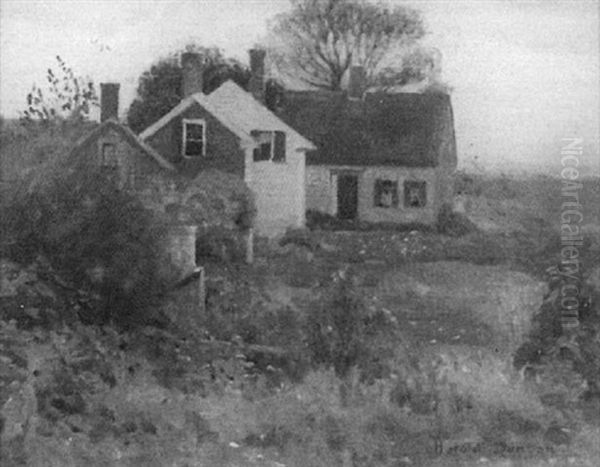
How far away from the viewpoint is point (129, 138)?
306 cm

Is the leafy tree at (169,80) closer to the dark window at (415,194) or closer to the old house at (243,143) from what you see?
the old house at (243,143)

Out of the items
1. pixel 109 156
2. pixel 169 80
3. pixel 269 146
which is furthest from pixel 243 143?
pixel 109 156

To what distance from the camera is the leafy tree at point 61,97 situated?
3.16 meters

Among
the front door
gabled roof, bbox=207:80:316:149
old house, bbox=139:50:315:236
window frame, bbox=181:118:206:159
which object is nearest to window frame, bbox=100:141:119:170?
old house, bbox=139:50:315:236

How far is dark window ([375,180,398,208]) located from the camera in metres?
3.10

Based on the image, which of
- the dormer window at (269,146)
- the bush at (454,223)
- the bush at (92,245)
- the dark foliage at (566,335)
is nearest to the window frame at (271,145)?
the dormer window at (269,146)

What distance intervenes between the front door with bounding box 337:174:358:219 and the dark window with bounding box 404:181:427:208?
6.3 inches

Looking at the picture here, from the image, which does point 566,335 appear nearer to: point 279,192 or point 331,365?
point 331,365

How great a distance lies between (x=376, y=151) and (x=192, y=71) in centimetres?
63

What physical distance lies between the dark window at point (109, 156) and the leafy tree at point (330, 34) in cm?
57

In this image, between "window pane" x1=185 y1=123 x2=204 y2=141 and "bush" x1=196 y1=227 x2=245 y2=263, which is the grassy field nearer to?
"bush" x1=196 y1=227 x2=245 y2=263

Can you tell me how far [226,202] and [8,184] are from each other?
689mm

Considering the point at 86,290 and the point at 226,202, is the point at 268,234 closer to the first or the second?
the point at 226,202

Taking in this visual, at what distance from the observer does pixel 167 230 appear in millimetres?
3166
